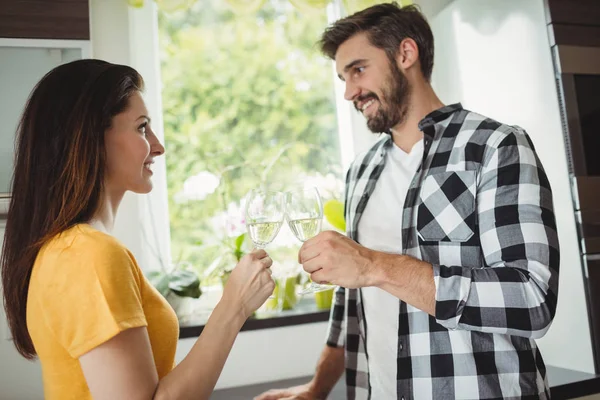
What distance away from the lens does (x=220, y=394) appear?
184cm

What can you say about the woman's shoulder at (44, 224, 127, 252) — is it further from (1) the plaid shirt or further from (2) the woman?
(1) the plaid shirt

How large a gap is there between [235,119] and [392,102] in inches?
43.3

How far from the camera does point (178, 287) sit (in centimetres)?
198

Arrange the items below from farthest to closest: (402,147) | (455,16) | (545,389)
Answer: (455,16), (402,147), (545,389)

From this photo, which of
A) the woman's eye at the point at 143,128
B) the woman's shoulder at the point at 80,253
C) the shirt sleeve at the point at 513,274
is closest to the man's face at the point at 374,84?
the shirt sleeve at the point at 513,274

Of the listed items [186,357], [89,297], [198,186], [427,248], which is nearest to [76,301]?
[89,297]

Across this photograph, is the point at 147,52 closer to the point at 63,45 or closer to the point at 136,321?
the point at 63,45

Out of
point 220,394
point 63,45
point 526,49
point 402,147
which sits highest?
point 63,45

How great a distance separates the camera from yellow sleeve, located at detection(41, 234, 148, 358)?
903mm

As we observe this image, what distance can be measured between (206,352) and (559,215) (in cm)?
136

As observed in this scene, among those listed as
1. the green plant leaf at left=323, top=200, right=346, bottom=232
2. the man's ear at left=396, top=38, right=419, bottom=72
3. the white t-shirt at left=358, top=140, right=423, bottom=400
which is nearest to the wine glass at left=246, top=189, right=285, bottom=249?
the white t-shirt at left=358, top=140, right=423, bottom=400

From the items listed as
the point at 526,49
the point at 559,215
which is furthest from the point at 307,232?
the point at 526,49

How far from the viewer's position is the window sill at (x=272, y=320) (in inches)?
76.6

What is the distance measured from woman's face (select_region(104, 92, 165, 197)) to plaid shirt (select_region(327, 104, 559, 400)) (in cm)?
68
